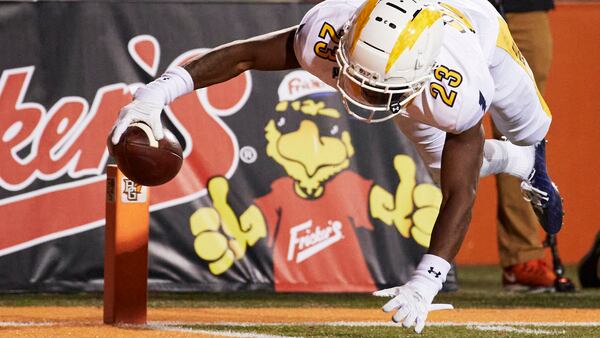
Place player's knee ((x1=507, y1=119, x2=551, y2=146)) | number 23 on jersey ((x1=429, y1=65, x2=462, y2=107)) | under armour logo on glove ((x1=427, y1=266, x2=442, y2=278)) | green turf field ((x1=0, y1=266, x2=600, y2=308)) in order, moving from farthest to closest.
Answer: green turf field ((x1=0, y1=266, x2=600, y2=308))
player's knee ((x1=507, y1=119, x2=551, y2=146))
number 23 on jersey ((x1=429, y1=65, x2=462, y2=107))
under armour logo on glove ((x1=427, y1=266, x2=442, y2=278))

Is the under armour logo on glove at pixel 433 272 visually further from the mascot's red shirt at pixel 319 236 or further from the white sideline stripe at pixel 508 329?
the mascot's red shirt at pixel 319 236

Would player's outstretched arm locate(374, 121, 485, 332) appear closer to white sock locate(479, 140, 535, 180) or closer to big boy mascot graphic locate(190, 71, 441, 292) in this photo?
white sock locate(479, 140, 535, 180)

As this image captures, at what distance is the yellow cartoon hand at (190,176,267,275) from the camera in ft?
17.6

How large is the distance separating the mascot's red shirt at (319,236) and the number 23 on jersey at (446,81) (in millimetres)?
1669

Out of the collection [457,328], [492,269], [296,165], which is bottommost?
[492,269]

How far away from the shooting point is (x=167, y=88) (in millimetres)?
3740

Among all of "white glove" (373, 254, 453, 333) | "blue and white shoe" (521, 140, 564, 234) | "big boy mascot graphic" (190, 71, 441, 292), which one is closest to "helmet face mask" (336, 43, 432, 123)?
"white glove" (373, 254, 453, 333)

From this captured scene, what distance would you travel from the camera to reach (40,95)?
5324 mm

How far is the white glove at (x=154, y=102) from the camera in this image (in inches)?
142

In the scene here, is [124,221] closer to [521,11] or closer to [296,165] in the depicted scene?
[296,165]

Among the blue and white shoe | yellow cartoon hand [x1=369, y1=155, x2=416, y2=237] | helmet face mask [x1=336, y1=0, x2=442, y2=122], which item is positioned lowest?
yellow cartoon hand [x1=369, y1=155, x2=416, y2=237]

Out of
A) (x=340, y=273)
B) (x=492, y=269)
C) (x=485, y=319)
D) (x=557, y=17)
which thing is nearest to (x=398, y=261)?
(x=340, y=273)

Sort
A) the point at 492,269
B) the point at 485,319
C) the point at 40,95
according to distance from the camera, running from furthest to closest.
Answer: the point at 492,269 → the point at 40,95 → the point at 485,319

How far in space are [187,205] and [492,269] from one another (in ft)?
7.72
